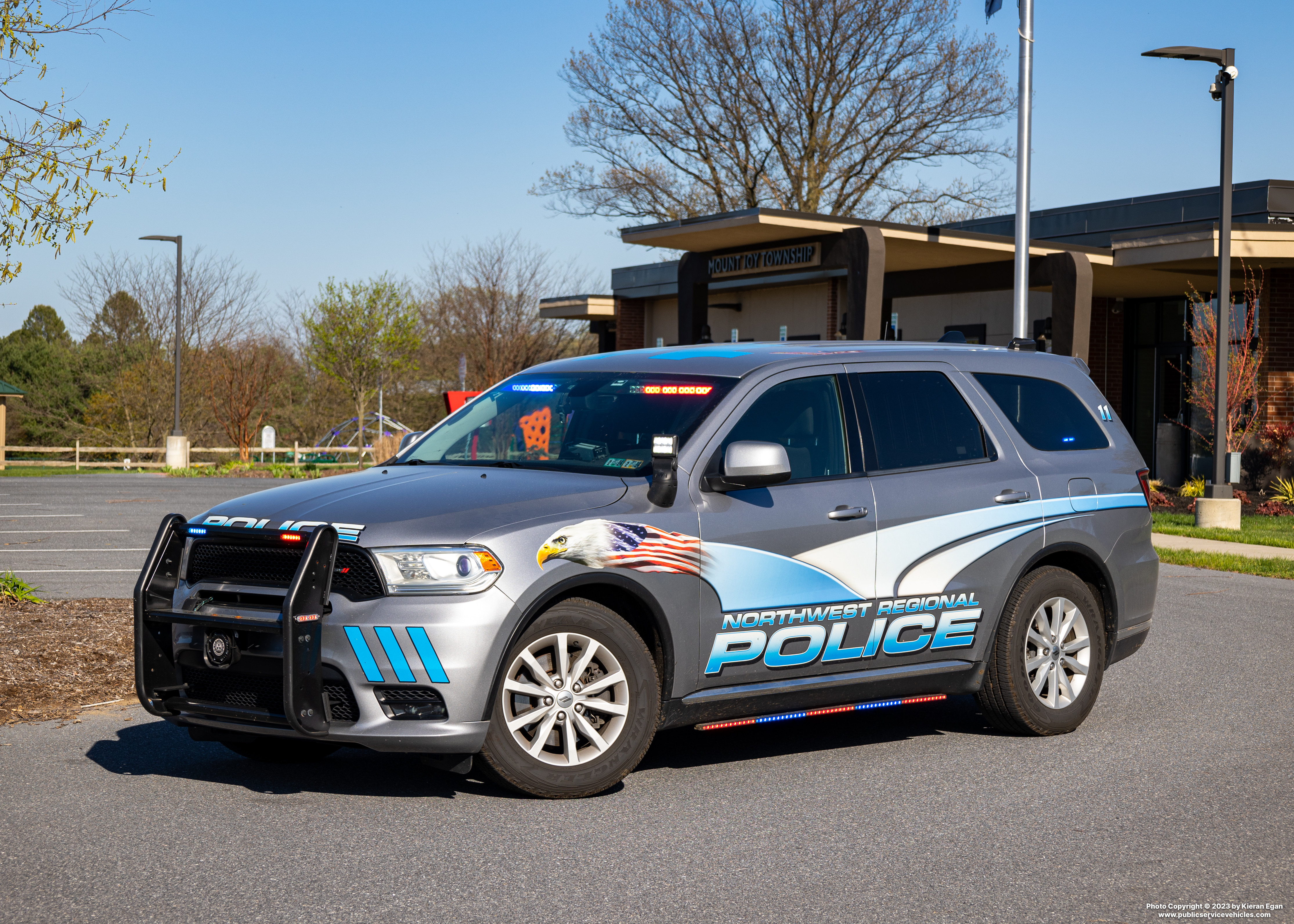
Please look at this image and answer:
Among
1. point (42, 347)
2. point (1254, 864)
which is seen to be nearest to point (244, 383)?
point (42, 347)

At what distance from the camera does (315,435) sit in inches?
2301

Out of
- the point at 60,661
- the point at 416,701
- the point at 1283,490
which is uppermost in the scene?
the point at 1283,490

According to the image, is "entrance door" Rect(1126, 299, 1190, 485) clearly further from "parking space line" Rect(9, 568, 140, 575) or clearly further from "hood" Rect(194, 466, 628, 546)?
"hood" Rect(194, 466, 628, 546)

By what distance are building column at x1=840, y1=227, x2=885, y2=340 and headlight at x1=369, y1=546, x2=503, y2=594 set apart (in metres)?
17.8

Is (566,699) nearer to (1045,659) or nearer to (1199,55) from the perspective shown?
(1045,659)

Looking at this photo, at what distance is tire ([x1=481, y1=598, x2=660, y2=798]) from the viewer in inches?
224

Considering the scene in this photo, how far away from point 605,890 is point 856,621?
2.37 m

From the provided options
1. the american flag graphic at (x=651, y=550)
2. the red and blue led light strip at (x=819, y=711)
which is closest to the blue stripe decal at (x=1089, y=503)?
the red and blue led light strip at (x=819, y=711)

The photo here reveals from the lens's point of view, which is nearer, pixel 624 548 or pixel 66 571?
pixel 624 548

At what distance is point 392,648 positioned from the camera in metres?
5.44

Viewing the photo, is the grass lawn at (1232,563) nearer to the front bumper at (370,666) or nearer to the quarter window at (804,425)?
the quarter window at (804,425)

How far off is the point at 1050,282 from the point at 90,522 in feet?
53.3

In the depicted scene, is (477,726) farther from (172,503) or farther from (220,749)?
(172,503)

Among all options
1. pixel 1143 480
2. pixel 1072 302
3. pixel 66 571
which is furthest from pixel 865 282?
pixel 1143 480
